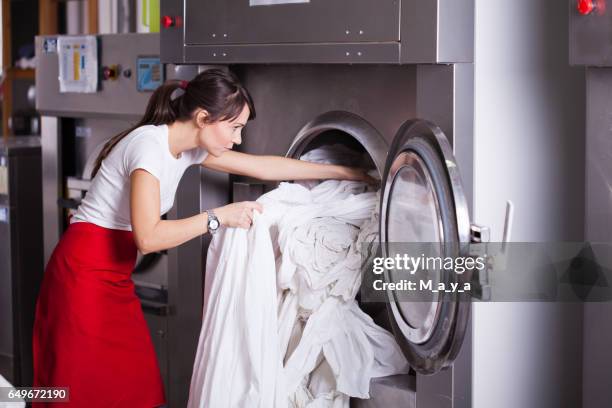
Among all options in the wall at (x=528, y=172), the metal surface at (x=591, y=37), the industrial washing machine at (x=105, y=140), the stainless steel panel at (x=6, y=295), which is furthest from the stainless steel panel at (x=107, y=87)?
the metal surface at (x=591, y=37)

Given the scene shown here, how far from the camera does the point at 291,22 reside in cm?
238

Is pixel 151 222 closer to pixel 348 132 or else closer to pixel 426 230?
pixel 348 132

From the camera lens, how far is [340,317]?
7.88 feet

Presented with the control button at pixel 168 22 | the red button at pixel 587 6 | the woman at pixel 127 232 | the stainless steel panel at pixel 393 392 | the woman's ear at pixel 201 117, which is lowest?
the stainless steel panel at pixel 393 392

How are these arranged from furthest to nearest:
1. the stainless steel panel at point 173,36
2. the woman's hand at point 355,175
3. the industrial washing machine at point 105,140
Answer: the industrial washing machine at point 105,140 < the stainless steel panel at point 173,36 < the woman's hand at point 355,175

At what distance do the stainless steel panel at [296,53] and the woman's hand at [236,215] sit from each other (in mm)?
407

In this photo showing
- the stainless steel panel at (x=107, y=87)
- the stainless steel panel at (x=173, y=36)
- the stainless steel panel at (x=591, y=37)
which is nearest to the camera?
the stainless steel panel at (x=591, y=37)

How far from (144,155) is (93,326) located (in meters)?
0.52

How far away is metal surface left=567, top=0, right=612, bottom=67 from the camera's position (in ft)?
6.48

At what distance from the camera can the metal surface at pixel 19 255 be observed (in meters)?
3.75

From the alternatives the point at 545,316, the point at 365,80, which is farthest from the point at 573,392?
the point at 365,80

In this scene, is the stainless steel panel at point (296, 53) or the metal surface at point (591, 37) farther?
the stainless steel panel at point (296, 53)

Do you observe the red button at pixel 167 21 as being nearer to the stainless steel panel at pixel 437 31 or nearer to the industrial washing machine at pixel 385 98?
the industrial washing machine at pixel 385 98

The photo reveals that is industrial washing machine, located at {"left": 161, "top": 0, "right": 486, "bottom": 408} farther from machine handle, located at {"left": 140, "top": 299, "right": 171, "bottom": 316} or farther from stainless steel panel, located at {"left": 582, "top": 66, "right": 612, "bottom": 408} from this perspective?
machine handle, located at {"left": 140, "top": 299, "right": 171, "bottom": 316}
